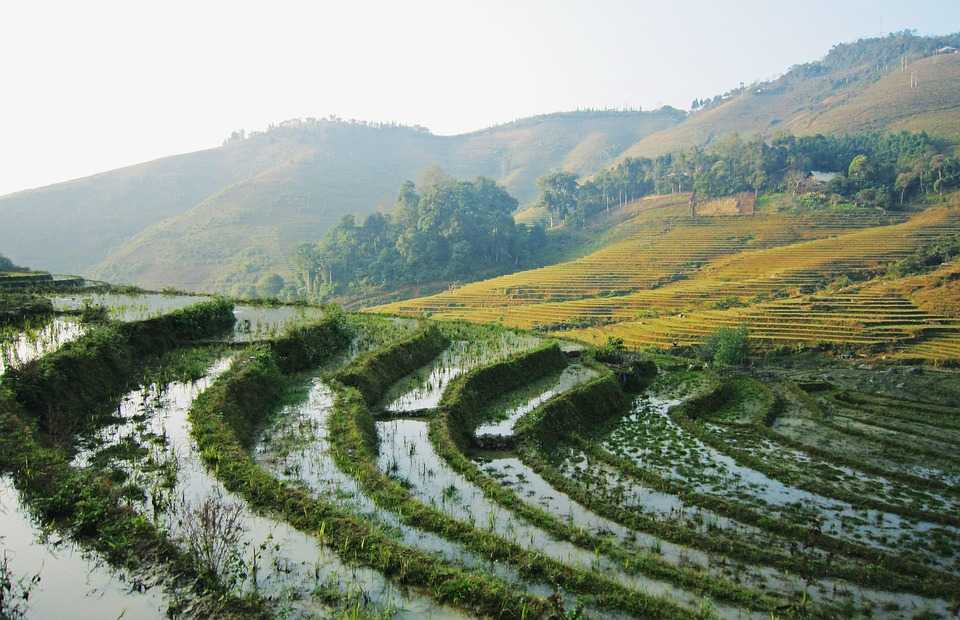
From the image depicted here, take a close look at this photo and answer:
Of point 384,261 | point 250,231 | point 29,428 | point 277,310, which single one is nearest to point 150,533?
point 29,428

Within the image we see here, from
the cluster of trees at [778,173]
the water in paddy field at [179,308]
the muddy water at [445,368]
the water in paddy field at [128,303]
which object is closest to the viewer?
the muddy water at [445,368]

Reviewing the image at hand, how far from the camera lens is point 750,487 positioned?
11594mm

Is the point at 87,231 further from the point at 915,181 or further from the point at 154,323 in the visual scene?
the point at 915,181

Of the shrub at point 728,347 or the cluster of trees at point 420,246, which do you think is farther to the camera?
the cluster of trees at point 420,246

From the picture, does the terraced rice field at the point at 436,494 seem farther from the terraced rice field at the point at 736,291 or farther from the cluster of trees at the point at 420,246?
the cluster of trees at the point at 420,246

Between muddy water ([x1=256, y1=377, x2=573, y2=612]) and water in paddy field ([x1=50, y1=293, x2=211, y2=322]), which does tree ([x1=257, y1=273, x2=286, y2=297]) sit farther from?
muddy water ([x1=256, y1=377, x2=573, y2=612])

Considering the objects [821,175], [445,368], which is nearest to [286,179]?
[821,175]

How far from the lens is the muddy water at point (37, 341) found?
12.2 m

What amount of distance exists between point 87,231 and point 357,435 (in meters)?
109

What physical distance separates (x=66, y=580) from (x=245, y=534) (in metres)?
1.84

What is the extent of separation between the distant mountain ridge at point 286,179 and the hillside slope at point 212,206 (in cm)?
29

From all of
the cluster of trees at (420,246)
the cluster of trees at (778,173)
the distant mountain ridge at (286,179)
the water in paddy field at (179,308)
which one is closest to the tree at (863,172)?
the cluster of trees at (778,173)

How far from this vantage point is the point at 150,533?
6.79m

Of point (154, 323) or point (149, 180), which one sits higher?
point (149, 180)
